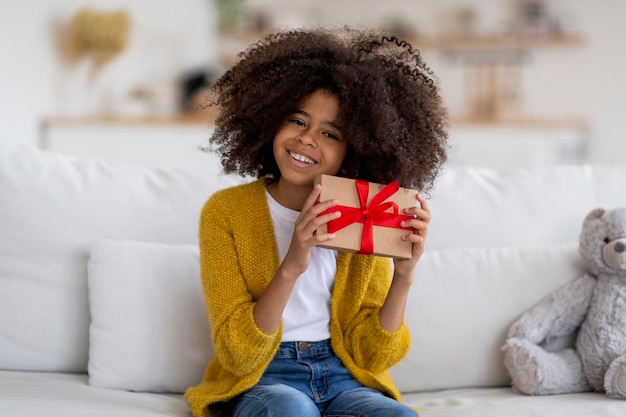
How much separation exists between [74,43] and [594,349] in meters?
2.78

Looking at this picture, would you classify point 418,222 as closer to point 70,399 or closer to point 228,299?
point 228,299

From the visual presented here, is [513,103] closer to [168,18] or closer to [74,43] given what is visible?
[168,18]

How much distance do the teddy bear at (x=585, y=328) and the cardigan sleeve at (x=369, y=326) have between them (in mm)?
280

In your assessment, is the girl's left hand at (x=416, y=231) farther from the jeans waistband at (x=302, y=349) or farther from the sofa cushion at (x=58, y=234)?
the sofa cushion at (x=58, y=234)

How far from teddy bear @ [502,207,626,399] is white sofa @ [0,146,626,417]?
43 mm

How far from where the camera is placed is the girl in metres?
1.44

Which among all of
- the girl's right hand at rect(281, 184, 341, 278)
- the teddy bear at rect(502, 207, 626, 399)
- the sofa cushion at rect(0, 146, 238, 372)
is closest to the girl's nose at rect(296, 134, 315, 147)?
the girl's right hand at rect(281, 184, 341, 278)

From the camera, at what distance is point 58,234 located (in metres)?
1.76

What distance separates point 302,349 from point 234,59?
134 inches

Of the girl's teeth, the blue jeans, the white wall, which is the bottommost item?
the blue jeans

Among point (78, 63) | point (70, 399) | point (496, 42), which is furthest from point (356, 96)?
point (496, 42)

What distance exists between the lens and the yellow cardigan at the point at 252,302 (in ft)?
4.77

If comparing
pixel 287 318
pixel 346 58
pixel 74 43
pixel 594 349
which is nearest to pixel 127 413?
pixel 287 318

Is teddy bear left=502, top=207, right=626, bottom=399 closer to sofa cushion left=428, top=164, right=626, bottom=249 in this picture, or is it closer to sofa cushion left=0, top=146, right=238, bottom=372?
sofa cushion left=428, top=164, right=626, bottom=249
